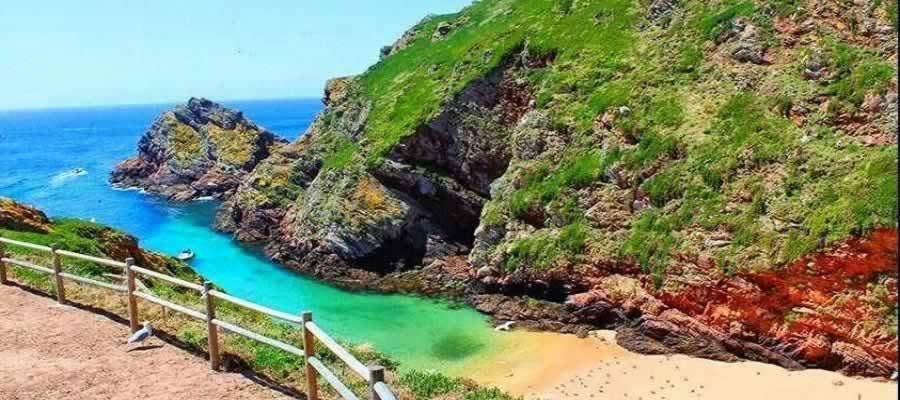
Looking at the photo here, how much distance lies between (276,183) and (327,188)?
1280 centimetres

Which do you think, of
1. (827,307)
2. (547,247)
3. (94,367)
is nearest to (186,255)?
(547,247)

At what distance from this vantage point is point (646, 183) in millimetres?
38250

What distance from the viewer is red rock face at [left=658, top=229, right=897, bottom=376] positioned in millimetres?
27656

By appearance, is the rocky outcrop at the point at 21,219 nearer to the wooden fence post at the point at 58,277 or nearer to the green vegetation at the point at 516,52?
the wooden fence post at the point at 58,277

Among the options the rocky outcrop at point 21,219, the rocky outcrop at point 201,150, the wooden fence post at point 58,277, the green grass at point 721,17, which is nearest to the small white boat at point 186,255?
the rocky outcrop at point 21,219

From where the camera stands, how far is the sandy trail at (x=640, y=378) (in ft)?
87.7

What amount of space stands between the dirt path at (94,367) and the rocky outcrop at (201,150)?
7150 centimetres

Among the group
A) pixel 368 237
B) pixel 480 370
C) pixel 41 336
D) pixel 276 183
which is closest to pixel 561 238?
pixel 480 370

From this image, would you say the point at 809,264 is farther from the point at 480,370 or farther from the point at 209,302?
the point at 209,302

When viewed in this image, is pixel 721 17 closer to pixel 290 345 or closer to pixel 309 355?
pixel 290 345

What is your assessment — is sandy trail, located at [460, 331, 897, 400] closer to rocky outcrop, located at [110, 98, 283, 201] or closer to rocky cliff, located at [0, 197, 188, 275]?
rocky cliff, located at [0, 197, 188, 275]

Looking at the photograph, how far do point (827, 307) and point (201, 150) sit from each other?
85261mm

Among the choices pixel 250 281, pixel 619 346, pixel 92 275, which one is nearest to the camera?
pixel 92 275

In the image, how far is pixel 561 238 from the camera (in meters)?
40.0
